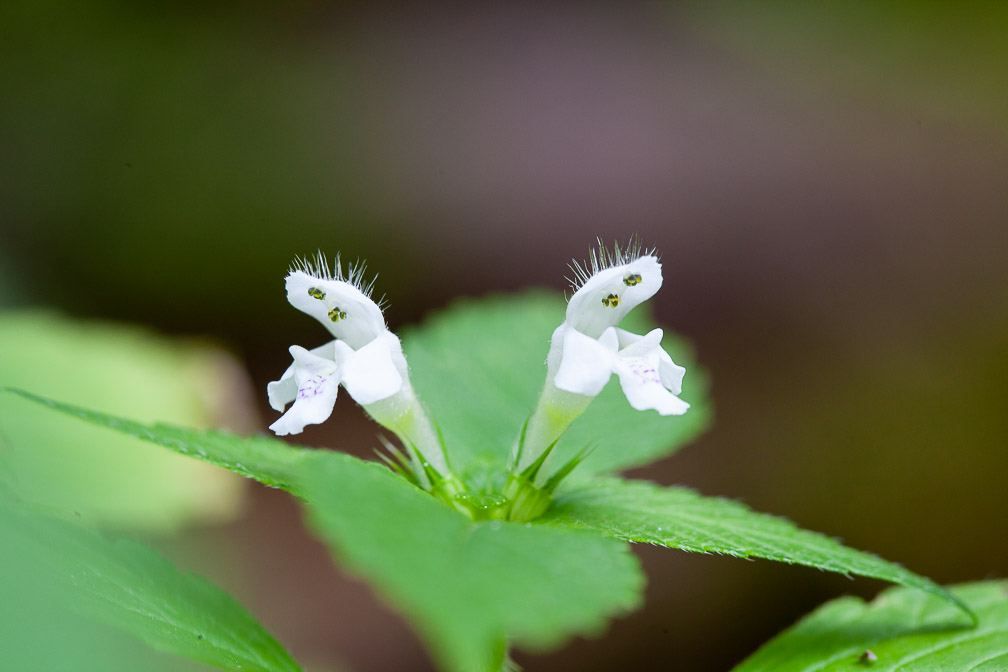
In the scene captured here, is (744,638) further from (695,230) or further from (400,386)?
(400,386)

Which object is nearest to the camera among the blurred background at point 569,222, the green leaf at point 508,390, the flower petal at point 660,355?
the flower petal at point 660,355

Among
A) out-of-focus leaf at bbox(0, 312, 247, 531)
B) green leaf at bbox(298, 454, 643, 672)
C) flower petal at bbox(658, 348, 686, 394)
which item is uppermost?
out-of-focus leaf at bbox(0, 312, 247, 531)

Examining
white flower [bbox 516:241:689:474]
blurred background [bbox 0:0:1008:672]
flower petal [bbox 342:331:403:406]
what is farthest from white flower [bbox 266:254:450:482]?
blurred background [bbox 0:0:1008:672]

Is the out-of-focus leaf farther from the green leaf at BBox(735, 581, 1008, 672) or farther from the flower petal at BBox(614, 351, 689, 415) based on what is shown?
the green leaf at BBox(735, 581, 1008, 672)

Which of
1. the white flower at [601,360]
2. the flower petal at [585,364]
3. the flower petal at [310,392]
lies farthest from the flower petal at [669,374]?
the flower petal at [310,392]

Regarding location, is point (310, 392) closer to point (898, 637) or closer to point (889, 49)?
point (898, 637)

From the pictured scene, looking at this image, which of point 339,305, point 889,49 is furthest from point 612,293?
point 889,49

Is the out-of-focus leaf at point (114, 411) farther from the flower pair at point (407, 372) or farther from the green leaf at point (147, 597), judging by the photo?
the flower pair at point (407, 372)
